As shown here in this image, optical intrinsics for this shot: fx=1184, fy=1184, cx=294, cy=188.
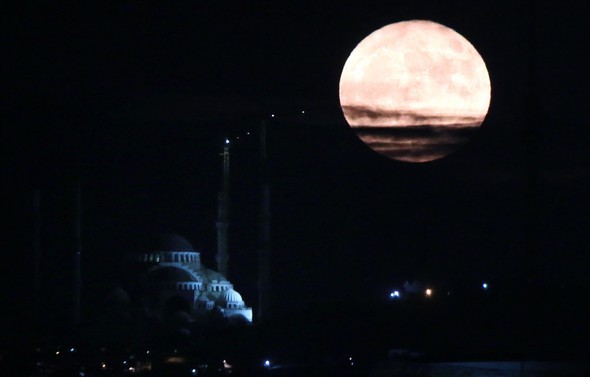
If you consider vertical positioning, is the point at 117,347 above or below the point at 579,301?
below

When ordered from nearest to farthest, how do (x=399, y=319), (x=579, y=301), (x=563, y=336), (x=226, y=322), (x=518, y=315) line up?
(x=563, y=336), (x=518, y=315), (x=579, y=301), (x=399, y=319), (x=226, y=322)

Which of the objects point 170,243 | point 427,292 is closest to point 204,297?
point 170,243

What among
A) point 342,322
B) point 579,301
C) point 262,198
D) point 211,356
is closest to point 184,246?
point 262,198

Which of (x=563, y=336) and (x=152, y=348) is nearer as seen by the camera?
(x=563, y=336)

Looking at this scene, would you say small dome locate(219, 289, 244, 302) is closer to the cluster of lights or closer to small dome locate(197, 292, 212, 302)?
small dome locate(197, 292, 212, 302)

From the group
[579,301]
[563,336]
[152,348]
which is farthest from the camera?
[152,348]

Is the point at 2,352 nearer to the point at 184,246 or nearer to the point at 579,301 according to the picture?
the point at 579,301

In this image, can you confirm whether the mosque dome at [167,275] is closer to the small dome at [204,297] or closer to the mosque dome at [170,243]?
the small dome at [204,297]

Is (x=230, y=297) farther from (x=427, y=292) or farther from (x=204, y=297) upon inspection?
(x=427, y=292)

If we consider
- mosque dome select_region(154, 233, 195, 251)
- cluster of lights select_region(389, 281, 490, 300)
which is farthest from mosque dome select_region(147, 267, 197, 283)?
cluster of lights select_region(389, 281, 490, 300)
